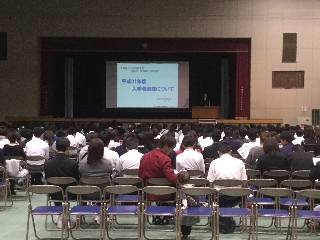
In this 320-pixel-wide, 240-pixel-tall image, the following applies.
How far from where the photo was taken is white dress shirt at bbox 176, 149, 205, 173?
891 centimetres

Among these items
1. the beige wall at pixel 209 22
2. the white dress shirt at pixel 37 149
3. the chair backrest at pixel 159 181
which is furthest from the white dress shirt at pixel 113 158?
the beige wall at pixel 209 22

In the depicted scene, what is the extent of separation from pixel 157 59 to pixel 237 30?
3817 mm

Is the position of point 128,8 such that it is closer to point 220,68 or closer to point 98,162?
point 220,68

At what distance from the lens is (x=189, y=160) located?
8914mm

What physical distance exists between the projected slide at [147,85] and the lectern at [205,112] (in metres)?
1.68

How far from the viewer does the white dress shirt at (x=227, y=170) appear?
7898mm

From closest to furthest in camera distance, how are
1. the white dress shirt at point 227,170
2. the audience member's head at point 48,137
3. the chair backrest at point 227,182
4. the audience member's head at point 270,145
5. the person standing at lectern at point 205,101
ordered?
the chair backrest at point 227,182 < the white dress shirt at point 227,170 < the audience member's head at point 270,145 < the audience member's head at point 48,137 < the person standing at lectern at point 205,101

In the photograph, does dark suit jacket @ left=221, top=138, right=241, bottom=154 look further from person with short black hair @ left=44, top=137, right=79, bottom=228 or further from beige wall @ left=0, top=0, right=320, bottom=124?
beige wall @ left=0, top=0, right=320, bottom=124

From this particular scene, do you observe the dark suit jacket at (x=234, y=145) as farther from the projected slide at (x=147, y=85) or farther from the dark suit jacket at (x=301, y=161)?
the projected slide at (x=147, y=85)

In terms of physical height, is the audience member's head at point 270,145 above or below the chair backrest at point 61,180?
above

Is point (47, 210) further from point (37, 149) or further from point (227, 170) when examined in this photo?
point (37, 149)

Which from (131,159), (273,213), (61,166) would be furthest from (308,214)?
(61,166)

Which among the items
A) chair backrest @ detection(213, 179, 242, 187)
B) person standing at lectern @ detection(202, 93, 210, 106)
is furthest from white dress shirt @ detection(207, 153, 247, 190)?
person standing at lectern @ detection(202, 93, 210, 106)

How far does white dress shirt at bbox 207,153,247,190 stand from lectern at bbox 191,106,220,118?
14.2 m
